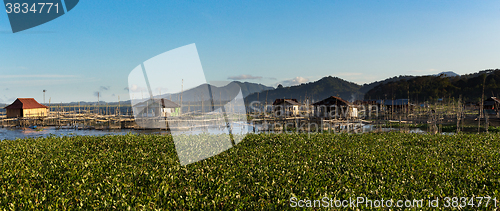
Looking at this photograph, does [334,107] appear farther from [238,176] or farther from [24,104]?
[24,104]

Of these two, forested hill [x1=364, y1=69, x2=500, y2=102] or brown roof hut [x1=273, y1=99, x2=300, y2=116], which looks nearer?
brown roof hut [x1=273, y1=99, x2=300, y2=116]

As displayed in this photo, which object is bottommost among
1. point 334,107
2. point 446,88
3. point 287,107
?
point 334,107

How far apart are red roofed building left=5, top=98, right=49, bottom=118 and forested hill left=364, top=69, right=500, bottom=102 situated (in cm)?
7216

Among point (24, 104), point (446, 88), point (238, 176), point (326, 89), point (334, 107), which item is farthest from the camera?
point (326, 89)

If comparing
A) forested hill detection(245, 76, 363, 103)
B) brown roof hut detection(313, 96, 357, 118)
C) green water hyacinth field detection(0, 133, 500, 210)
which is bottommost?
green water hyacinth field detection(0, 133, 500, 210)

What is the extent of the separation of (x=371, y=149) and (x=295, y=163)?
359cm

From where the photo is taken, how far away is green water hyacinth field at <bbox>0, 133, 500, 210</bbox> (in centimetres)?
494

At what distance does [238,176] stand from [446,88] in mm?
89763

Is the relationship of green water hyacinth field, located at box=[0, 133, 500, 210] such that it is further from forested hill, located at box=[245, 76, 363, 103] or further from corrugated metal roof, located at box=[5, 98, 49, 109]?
forested hill, located at box=[245, 76, 363, 103]

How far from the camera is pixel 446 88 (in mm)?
76438

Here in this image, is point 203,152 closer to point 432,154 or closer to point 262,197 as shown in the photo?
point 262,197

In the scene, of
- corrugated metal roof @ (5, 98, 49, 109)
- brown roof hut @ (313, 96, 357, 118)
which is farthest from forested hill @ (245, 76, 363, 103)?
corrugated metal roof @ (5, 98, 49, 109)

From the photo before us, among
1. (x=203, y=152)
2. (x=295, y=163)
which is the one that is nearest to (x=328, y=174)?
(x=295, y=163)

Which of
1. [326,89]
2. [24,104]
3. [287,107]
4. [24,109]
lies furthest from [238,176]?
[326,89]
